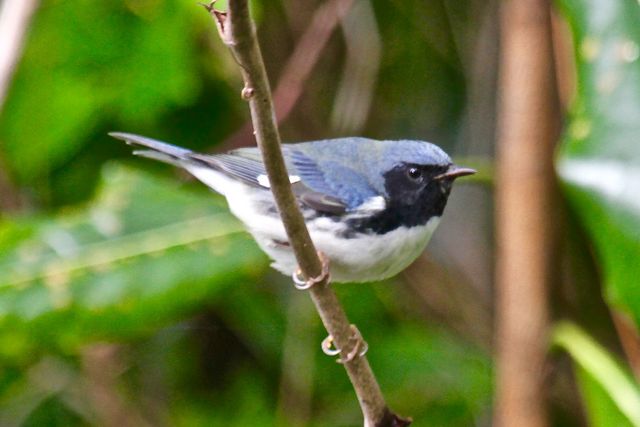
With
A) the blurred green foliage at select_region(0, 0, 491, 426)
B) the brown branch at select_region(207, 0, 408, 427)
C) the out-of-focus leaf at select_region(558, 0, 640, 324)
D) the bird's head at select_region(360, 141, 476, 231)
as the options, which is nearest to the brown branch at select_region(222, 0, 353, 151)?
the blurred green foliage at select_region(0, 0, 491, 426)

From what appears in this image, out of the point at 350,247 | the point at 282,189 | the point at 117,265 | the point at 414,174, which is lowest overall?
the point at 117,265

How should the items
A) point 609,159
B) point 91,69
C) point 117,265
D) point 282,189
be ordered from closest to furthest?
point 282,189 → point 609,159 → point 117,265 → point 91,69

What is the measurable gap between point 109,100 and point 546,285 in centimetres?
160

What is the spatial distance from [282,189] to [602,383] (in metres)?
1.24

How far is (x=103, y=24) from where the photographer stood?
317cm

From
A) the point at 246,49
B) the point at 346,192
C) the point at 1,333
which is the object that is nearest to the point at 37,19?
the point at 1,333

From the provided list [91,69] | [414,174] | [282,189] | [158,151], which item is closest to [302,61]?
[91,69]

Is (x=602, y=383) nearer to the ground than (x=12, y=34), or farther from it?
nearer to the ground

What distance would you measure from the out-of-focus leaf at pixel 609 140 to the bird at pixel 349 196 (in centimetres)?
30

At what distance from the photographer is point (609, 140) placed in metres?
2.22

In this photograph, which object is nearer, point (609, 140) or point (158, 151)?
point (609, 140)

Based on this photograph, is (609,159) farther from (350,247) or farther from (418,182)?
(350,247)

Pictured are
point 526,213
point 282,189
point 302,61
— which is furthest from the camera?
point 302,61

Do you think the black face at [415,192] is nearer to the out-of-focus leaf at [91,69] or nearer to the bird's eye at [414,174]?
the bird's eye at [414,174]
